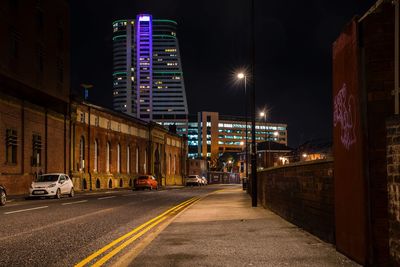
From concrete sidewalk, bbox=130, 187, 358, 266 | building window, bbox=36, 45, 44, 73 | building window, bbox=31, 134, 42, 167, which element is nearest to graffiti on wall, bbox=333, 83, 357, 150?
concrete sidewalk, bbox=130, 187, 358, 266

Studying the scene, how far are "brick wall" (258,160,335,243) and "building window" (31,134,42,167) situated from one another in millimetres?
31290

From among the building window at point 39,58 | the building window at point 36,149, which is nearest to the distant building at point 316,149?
the building window at point 36,149

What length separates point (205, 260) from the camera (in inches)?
323

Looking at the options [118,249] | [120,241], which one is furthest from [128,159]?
[118,249]

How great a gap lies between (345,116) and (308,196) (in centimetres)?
358

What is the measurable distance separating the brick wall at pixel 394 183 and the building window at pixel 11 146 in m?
36.8

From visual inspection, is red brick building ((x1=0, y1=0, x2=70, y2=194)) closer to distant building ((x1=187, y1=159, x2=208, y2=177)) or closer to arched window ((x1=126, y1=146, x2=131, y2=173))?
arched window ((x1=126, y1=146, x2=131, y2=173))

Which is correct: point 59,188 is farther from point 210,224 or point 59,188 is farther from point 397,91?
point 397,91

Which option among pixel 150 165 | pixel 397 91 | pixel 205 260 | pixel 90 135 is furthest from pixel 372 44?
pixel 150 165

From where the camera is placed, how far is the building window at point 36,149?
4416 centimetres

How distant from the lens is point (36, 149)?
1757 inches

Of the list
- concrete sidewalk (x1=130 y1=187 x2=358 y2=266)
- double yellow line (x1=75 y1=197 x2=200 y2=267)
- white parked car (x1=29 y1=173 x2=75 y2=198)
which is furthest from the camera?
white parked car (x1=29 y1=173 x2=75 y2=198)

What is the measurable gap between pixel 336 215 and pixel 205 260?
2.41 meters

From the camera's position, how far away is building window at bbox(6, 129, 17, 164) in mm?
39719
